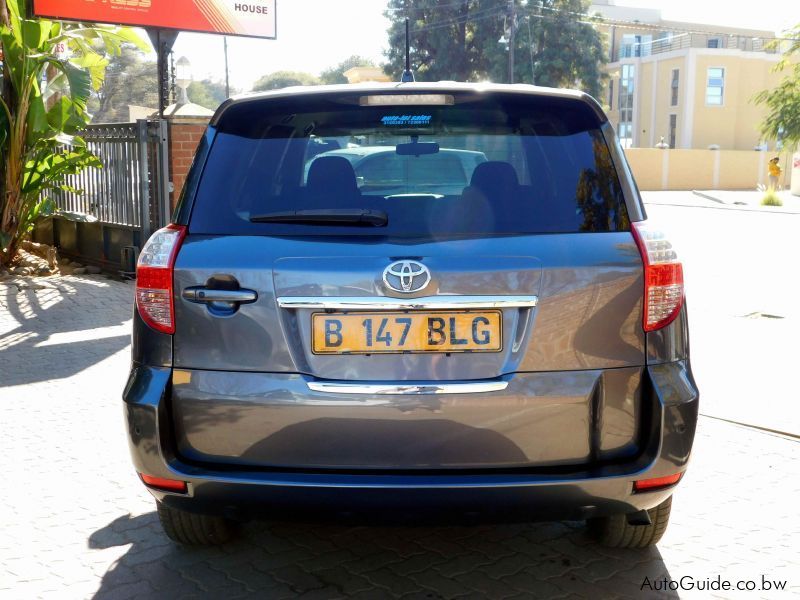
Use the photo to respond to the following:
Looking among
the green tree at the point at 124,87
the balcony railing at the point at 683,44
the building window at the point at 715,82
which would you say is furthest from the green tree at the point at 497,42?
the green tree at the point at 124,87

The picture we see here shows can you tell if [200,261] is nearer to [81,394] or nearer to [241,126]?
[241,126]

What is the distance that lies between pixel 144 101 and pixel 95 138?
68011 millimetres

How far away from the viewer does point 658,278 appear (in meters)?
2.93

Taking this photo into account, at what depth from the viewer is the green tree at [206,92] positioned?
104062 millimetres

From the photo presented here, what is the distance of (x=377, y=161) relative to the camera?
3666 mm

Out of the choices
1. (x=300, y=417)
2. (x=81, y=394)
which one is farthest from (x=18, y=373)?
(x=300, y=417)

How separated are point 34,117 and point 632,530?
29.7ft

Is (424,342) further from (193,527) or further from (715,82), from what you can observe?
(715,82)

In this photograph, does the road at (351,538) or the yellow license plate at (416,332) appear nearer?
the yellow license plate at (416,332)

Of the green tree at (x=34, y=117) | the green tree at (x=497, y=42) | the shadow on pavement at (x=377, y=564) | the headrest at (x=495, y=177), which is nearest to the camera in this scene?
the headrest at (x=495, y=177)

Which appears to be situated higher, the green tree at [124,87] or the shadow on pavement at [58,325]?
the green tree at [124,87]

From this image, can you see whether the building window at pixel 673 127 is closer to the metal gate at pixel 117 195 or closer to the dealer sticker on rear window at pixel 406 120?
the metal gate at pixel 117 195

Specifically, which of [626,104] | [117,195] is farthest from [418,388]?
[626,104]

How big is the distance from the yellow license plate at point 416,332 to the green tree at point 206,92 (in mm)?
92922
